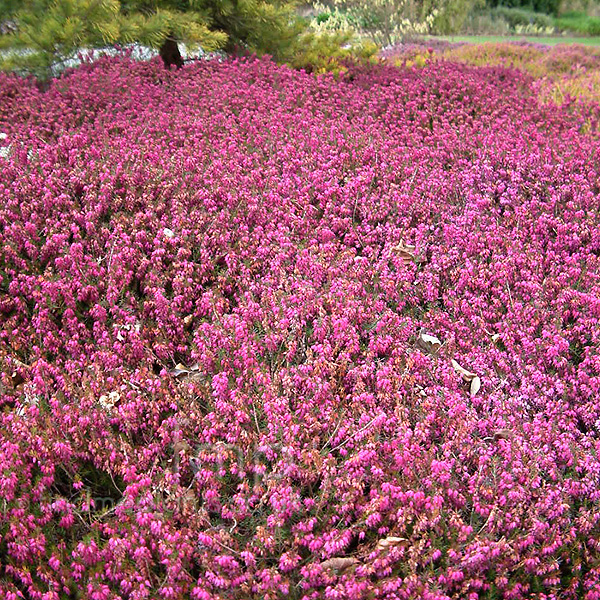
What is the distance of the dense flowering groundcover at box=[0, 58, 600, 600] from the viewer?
2.58 meters

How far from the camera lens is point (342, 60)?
9.16 m

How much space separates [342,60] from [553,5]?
71.6 feet

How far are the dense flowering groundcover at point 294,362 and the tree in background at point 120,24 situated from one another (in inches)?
40.1

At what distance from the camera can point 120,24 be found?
684 cm

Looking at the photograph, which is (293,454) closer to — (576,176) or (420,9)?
(576,176)

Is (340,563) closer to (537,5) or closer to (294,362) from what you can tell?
(294,362)

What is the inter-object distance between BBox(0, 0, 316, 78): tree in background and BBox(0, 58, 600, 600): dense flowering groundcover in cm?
102

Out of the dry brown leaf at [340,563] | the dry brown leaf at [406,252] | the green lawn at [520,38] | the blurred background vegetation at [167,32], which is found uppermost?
the blurred background vegetation at [167,32]

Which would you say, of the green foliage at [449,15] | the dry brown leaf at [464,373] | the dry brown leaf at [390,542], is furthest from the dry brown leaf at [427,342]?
the green foliage at [449,15]

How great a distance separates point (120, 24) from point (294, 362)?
5096mm

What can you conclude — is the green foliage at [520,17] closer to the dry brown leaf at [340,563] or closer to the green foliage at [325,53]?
the green foliage at [325,53]

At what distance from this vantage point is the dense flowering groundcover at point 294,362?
2.58 meters

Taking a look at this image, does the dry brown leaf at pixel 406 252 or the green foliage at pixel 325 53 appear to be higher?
the green foliage at pixel 325 53

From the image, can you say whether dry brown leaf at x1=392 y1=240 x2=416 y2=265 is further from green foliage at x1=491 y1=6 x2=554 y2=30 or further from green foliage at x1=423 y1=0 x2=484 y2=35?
green foliage at x1=491 y1=6 x2=554 y2=30
